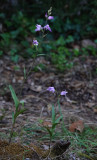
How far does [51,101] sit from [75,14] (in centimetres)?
257

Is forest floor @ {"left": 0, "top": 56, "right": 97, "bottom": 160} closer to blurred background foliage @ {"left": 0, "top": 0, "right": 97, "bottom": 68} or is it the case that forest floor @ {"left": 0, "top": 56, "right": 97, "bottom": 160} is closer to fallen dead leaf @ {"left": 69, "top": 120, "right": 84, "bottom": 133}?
fallen dead leaf @ {"left": 69, "top": 120, "right": 84, "bottom": 133}

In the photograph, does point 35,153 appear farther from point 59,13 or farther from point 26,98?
point 59,13

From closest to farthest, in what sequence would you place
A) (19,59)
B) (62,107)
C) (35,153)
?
(35,153) < (62,107) < (19,59)

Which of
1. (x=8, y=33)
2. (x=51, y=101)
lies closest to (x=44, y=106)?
(x=51, y=101)

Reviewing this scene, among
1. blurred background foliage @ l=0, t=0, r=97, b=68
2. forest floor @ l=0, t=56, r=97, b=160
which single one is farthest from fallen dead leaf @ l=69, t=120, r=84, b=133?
blurred background foliage @ l=0, t=0, r=97, b=68

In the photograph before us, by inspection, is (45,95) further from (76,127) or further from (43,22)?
(43,22)

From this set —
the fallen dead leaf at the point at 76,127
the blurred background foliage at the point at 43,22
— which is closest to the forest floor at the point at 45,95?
the fallen dead leaf at the point at 76,127

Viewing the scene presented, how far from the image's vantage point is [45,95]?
3.25m

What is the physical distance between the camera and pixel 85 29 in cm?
484

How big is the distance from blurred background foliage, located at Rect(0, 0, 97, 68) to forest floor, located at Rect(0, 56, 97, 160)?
299 mm

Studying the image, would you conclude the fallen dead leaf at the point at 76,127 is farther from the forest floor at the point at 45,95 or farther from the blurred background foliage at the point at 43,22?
the blurred background foliage at the point at 43,22

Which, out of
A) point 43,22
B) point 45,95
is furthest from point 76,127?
point 43,22

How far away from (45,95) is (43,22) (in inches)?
72.9

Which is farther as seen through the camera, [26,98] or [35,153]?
[26,98]
